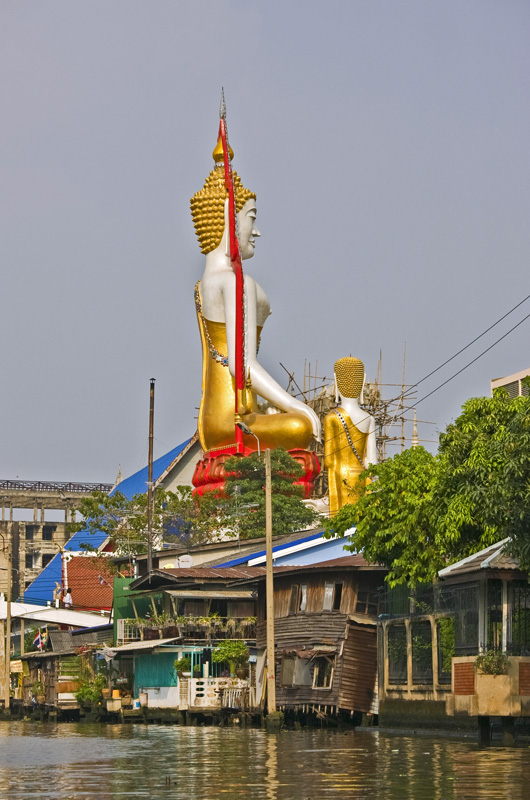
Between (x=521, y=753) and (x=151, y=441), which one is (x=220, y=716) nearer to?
(x=151, y=441)

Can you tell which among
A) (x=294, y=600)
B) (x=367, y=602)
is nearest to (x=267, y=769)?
(x=367, y=602)

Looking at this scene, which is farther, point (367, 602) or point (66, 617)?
point (66, 617)

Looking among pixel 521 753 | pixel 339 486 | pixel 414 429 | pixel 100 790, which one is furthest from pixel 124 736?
pixel 414 429

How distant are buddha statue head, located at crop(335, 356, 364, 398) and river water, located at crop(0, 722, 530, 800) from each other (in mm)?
36439

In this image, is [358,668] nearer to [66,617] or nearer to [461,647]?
[461,647]

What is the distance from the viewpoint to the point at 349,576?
42.2 metres

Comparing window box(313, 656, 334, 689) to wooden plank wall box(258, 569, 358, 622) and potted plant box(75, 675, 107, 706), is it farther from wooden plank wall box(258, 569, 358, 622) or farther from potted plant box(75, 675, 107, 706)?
potted plant box(75, 675, 107, 706)

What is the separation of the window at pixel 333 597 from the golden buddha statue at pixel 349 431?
26946mm

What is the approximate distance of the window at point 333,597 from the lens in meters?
42.6

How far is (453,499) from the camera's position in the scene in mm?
32375

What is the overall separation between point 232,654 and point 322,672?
5.55 m

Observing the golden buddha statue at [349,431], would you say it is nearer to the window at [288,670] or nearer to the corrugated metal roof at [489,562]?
the window at [288,670]

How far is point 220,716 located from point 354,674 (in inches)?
249

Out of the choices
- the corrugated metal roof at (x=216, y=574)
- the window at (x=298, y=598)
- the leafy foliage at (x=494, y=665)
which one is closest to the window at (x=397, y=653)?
the corrugated metal roof at (x=216, y=574)
